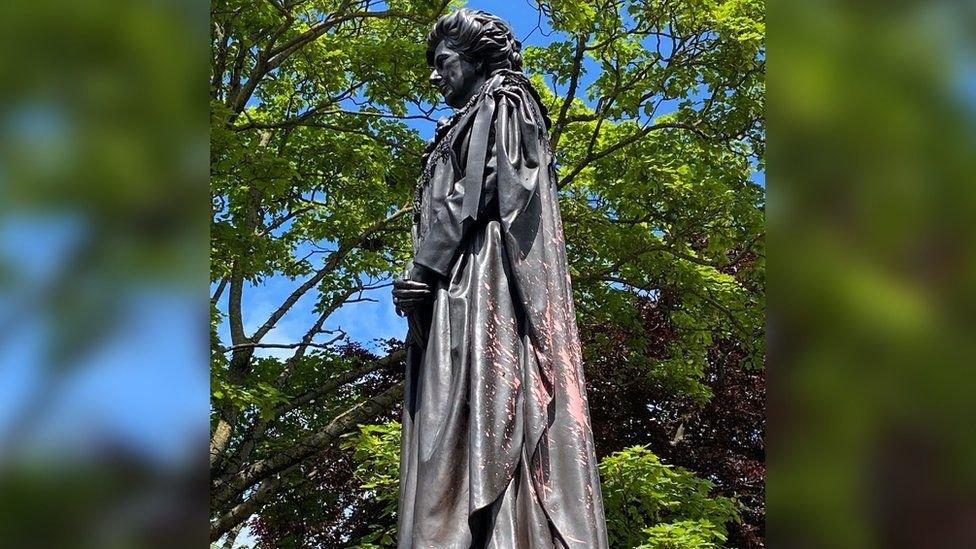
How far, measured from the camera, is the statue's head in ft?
15.4

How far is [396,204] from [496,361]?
11.0 m

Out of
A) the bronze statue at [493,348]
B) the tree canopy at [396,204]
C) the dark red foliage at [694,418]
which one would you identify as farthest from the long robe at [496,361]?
the dark red foliage at [694,418]

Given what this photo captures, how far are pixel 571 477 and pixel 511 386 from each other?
0.40 m

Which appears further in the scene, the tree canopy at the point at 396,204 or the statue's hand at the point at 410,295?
the tree canopy at the point at 396,204

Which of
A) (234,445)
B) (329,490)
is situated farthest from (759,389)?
(234,445)

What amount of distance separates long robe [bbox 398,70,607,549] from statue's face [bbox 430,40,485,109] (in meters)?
0.18

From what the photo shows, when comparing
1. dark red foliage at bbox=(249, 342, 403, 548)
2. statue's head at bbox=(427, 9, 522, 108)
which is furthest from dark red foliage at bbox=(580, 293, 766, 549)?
statue's head at bbox=(427, 9, 522, 108)

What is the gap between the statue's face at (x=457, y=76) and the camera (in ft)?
15.6

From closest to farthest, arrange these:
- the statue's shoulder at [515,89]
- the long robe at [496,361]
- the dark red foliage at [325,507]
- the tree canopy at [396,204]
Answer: the long robe at [496,361] < the statue's shoulder at [515,89] < the tree canopy at [396,204] < the dark red foliage at [325,507]

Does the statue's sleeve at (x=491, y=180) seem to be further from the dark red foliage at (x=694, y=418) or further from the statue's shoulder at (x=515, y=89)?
the dark red foliage at (x=694, y=418)

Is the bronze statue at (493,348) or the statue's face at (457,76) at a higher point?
the statue's face at (457,76)

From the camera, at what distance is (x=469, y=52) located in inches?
186
